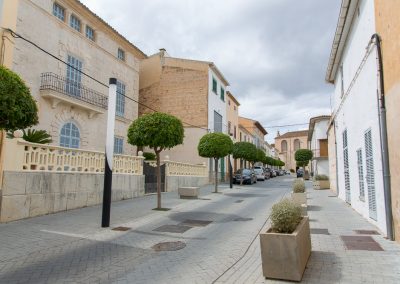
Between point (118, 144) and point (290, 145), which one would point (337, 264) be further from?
point (290, 145)

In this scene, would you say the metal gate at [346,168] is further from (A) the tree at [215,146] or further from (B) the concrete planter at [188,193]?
(A) the tree at [215,146]

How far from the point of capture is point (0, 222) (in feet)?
27.9

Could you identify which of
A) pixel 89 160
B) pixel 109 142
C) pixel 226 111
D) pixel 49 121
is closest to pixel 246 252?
pixel 109 142

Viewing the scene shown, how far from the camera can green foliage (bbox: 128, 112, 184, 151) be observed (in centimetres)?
1140

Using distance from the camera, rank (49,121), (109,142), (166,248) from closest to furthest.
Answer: (166,248)
(109,142)
(49,121)

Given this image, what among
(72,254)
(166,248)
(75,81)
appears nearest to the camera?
(72,254)

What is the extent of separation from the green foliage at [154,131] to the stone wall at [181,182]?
24.9 feet

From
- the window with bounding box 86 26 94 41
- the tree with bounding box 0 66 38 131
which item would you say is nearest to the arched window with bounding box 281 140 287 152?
the window with bounding box 86 26 94 41

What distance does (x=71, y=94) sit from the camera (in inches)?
650

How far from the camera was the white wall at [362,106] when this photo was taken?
778 centimetres

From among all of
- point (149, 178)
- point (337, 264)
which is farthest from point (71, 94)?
point (337, 264)

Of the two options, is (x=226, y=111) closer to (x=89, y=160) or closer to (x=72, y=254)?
(x=89, y=160)

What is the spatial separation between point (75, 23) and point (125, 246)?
1477 centimetres

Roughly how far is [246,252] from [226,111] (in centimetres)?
2914
